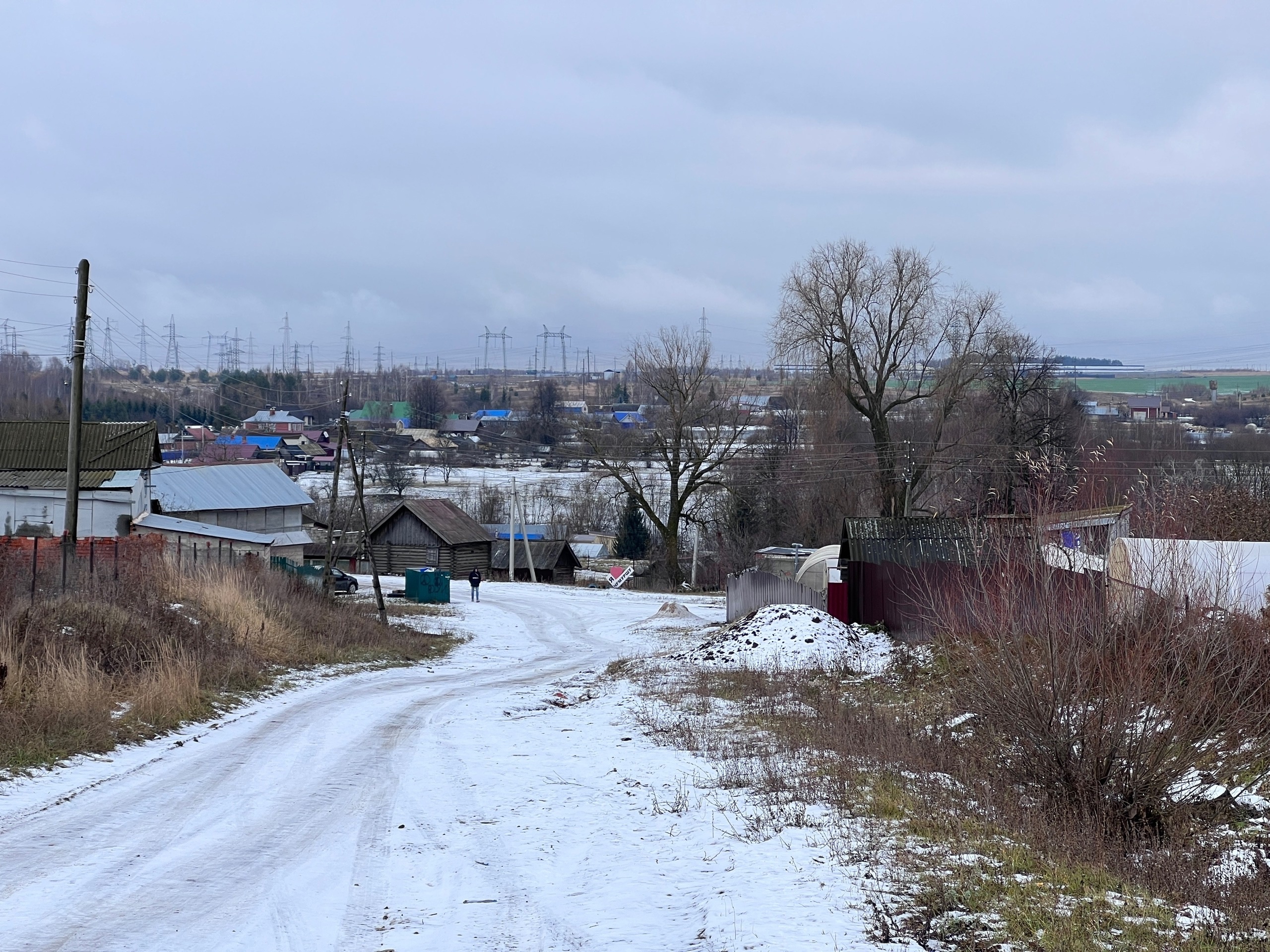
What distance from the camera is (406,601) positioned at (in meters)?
44.0

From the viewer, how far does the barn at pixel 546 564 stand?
221 ft

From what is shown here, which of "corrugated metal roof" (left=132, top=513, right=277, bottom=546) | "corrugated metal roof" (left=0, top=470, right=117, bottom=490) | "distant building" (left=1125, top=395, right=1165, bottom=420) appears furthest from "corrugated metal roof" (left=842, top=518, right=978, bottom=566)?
"distant building" (left=1125, top=395, right=1165, bottom=420)

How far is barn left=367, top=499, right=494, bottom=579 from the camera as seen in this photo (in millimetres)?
65375

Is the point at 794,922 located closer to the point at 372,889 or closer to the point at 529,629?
the point at 372,889

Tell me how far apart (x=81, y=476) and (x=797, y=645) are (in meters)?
30.6

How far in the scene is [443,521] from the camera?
218ft

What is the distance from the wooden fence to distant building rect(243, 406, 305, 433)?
113m

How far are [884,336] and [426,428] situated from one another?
11211cm

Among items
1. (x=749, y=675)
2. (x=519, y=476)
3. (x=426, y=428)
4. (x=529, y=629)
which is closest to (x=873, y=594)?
(x=749, y=675)

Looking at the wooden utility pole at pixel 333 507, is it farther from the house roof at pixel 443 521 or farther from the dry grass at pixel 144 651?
the house roof at pixel 443 521

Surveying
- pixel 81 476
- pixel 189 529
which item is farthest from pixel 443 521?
pixel 81 476

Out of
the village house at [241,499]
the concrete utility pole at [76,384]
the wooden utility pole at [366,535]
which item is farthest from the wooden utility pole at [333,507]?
the village house at [241,499]

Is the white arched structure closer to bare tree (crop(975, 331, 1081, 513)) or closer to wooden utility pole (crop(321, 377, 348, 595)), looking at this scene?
bare tree (crop(975, 331, 1081, 513))

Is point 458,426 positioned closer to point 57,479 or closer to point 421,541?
point 421,541
